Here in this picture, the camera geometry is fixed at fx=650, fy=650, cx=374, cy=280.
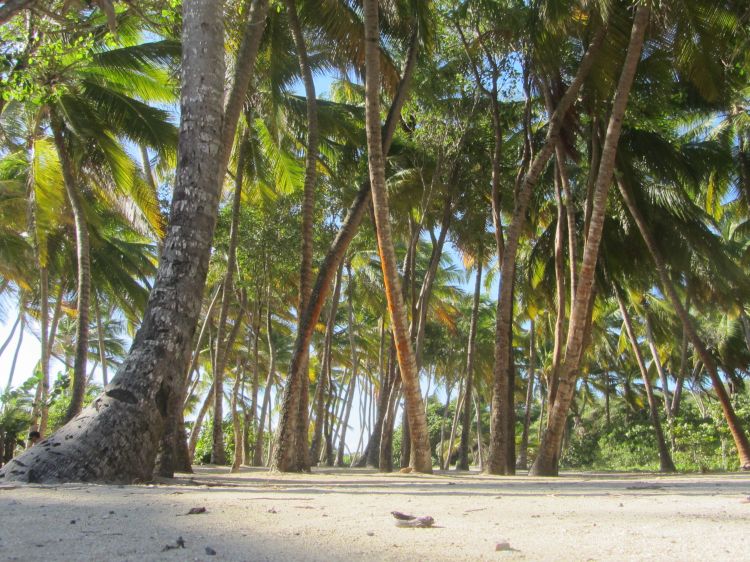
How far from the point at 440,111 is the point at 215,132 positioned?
31.4 ft

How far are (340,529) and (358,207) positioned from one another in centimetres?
869

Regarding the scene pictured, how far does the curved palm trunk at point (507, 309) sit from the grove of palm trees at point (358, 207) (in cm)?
5

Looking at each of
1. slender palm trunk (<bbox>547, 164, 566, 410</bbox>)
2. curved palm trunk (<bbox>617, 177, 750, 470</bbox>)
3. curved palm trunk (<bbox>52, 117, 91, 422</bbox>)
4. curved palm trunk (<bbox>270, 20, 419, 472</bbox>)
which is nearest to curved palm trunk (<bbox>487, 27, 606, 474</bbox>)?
slender palm trunk (<bbox>547, 164, 566, 410</bbox>)

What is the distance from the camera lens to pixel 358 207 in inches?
467

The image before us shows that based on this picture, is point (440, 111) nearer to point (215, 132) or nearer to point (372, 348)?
point (215, 132)

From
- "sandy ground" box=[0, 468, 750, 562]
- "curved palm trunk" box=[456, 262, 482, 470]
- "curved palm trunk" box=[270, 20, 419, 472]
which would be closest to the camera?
"sandy ground" box=[0, 468, 750, 562]

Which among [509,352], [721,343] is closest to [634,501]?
[509,352]

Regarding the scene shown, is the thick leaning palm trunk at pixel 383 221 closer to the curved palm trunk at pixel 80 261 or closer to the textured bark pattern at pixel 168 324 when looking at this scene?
the textured bark pattern at pixel 168 324

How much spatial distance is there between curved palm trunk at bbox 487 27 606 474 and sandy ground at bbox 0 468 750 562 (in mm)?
7285

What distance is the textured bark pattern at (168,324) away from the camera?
554 cm

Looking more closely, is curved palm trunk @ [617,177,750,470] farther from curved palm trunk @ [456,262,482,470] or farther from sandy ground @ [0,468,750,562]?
sandy ground @ [0,468,750,562]

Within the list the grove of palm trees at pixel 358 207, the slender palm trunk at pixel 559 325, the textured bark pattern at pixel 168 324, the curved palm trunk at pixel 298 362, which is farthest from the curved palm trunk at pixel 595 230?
the textured bark pattern at pixel 168 324

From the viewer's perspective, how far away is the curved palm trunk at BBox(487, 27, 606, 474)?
12383 millimetres

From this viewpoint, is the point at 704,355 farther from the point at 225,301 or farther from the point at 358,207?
the point at 225,301
